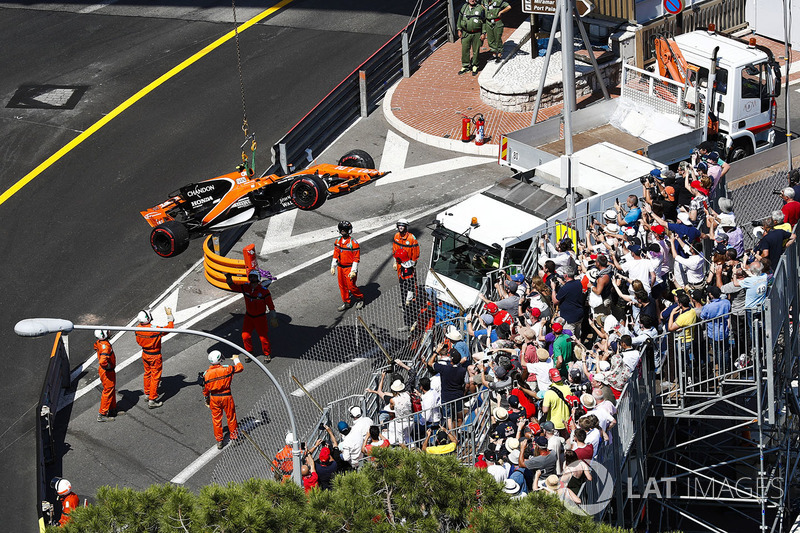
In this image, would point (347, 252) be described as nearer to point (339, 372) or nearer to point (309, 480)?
point (339, 372)

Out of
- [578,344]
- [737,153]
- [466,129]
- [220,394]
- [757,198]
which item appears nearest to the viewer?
[578,344]

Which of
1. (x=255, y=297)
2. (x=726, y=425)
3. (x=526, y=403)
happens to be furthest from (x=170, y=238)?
(x=726, y=425)

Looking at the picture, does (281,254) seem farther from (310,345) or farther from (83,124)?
(83,124)

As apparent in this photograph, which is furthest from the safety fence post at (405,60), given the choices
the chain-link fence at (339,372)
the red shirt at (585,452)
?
the red shirt at (585,452)

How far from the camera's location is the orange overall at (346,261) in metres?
21.4

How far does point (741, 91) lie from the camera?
24.3 metres

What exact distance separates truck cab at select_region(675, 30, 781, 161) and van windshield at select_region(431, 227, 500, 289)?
685cm

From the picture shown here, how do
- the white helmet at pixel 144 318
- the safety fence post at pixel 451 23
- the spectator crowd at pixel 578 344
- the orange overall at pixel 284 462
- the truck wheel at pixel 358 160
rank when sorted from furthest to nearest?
the safety fence post at pixel 451 23 < the truck wheel at pixel 358 160 < the white helmet at pixel 144 318 < the orange overall at pixel 284 462 < the spectator crowd at pixel 578 344

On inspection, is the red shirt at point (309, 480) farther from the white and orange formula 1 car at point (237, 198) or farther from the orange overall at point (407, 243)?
the white and orange formula 1 car at point (237, 198)

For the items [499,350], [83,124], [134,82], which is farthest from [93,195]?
[499,350]

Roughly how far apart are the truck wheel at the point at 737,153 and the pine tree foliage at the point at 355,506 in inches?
563

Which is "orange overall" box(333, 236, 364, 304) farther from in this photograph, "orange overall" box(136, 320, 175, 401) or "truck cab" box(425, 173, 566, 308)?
"orange overall" box(136, 320, 175, 401)

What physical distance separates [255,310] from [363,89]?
9984 millimetres

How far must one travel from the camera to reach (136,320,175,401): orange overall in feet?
64.5
